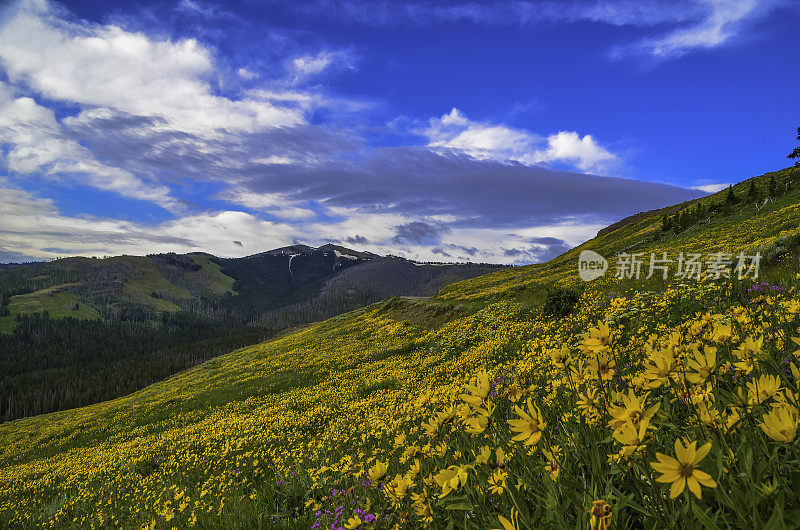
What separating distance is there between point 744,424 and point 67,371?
24135cm

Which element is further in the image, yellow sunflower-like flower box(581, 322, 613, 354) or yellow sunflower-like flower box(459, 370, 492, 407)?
yellow sunflower-like flower box(459, 370, 492, 407)

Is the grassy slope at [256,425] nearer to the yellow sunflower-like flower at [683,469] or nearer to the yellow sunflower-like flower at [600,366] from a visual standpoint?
the yellow sunflower-like flower at [600,366]

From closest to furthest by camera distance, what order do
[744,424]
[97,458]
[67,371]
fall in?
[744,424] < [97,458] < [67,371]

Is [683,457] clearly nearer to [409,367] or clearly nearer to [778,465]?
[778,465]

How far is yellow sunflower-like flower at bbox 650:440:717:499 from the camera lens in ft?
3.64

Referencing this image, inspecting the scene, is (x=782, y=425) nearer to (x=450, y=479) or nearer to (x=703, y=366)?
(x=703, y=366)

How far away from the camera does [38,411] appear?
125 metres

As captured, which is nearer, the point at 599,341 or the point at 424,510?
the point at 599,341

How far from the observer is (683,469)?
123 cm

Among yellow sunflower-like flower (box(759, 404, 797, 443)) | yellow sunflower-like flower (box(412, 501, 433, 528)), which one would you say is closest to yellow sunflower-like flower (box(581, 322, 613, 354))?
yellow sunflower-like flower (box(759, 404, 797, 443))

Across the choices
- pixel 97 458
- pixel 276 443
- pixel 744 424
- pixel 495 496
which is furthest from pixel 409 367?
pixel 97 458
